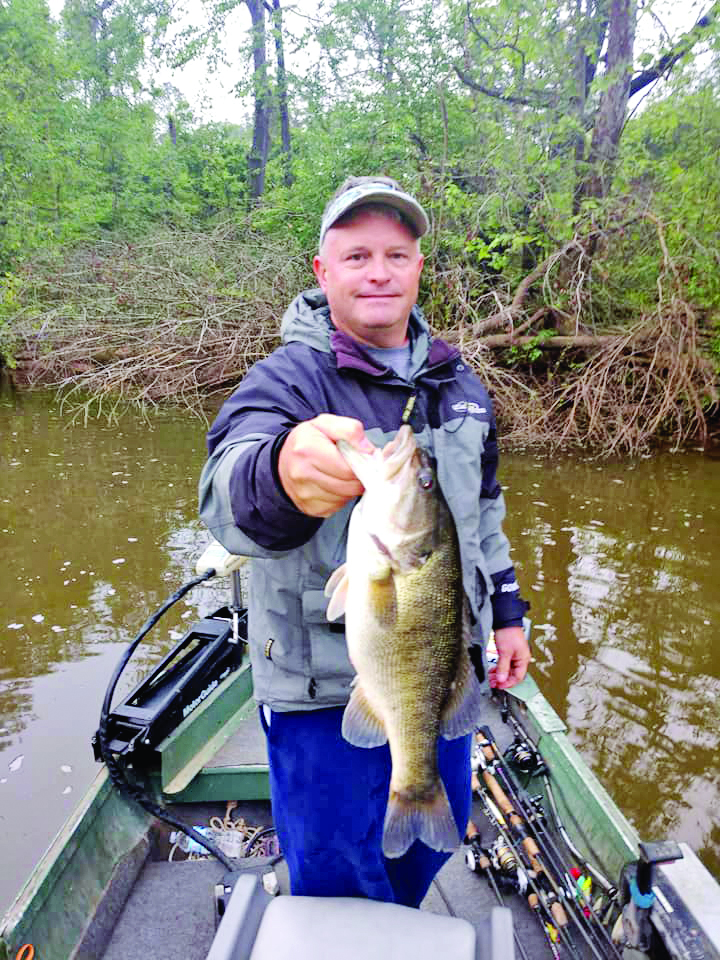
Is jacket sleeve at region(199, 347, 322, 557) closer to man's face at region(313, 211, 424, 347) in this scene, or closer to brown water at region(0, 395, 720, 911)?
man's face at region(313, 211, 424, 347)

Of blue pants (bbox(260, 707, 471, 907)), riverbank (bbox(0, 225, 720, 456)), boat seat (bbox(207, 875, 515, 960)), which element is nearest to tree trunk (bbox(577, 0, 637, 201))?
riverbank (bbox(0, 225, 720, 456))

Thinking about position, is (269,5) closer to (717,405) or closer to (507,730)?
(717,405)

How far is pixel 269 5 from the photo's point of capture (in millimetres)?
21594

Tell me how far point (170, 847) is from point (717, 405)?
10.3 metres

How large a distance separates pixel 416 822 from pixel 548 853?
1.47 metres

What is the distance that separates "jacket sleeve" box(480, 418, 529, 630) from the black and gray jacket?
0.38ft

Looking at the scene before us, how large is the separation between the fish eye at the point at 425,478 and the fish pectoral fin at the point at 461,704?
0.46m

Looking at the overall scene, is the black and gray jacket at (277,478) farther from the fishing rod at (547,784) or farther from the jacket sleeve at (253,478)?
the fishing rod at (547,784)

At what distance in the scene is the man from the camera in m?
1.70

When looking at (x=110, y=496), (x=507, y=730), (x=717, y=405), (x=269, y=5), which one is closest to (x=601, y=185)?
(x=717, y=405)

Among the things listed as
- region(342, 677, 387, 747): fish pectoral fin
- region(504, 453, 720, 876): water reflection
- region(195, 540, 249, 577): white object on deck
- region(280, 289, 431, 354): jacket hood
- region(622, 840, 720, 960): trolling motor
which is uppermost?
region(280, 289, 431, 354): jacket hood

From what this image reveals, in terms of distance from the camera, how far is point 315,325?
1.90 meters

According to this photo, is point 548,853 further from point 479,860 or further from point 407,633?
point 407,633

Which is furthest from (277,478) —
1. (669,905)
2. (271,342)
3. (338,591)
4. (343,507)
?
(271,342)
